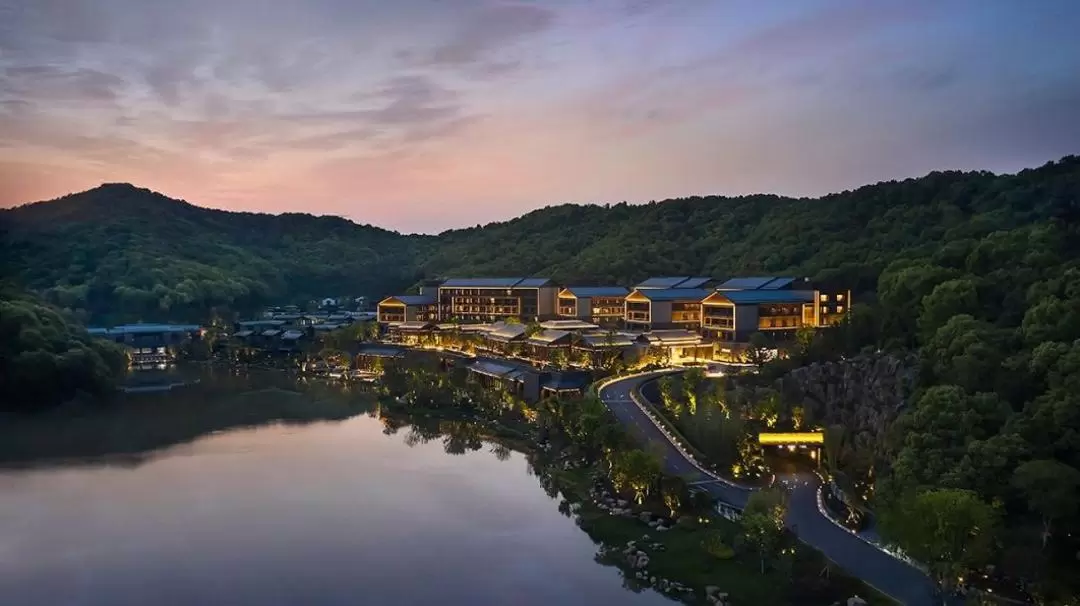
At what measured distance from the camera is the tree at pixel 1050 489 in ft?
29.7

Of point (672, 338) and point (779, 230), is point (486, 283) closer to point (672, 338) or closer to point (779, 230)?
point (672, 338)

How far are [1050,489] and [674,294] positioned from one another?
18.5 metres

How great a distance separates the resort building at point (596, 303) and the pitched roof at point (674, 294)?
2.84m

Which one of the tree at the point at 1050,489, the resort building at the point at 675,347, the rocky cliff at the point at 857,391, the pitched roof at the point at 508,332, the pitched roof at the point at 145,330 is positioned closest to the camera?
the tree at the point at 1050,489

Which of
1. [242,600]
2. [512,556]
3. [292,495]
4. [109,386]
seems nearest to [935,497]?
[512,556]

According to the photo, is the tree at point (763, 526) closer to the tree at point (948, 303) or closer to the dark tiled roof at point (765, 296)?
the tree at point (948, 303)

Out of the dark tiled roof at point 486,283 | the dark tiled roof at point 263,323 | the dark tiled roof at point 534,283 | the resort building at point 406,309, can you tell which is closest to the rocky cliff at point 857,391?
the dark tiled roof at point 534,283

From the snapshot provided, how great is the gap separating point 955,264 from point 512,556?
12413mm

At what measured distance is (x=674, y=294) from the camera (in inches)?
1080

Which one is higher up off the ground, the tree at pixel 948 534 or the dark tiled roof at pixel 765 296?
the dark tiled roof at pixel 765 296

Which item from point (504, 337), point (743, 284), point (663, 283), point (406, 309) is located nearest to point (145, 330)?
point (406, 309)

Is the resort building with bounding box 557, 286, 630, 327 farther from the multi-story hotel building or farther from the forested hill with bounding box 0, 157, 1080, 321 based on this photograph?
the multi-story hotel building

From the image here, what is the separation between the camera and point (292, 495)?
1466 cm

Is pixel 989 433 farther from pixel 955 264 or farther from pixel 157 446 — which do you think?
pixel 157 446
